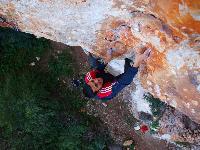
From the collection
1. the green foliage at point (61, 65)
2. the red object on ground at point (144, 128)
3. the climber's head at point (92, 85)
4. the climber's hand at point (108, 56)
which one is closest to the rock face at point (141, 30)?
the climber's hand at point (108, 56)

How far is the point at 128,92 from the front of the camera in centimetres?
904

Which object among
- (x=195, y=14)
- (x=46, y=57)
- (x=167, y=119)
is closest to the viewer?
(x=195, y=14)

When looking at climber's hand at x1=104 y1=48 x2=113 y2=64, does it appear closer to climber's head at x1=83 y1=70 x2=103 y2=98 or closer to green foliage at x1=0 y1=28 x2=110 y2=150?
climber's head at x1=83 y1=70 x2=103 y2=98

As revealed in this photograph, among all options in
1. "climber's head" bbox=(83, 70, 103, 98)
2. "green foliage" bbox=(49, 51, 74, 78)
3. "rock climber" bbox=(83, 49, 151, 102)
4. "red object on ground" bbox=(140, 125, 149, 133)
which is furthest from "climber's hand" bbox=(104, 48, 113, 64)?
"red object on ground" bbox=(140, 125, 149, 133)

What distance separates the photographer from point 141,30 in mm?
5000

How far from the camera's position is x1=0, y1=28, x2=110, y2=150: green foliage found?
8.67 metres

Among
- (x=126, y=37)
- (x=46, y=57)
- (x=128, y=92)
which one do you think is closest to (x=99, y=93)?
(x=126, y=37)

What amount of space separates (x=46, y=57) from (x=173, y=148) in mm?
3820

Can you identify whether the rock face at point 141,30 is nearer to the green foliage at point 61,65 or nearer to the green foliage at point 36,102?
the green foliage at point 36,102

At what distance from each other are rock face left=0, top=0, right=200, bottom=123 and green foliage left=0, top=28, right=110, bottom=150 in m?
2.28

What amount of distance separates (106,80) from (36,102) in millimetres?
2423

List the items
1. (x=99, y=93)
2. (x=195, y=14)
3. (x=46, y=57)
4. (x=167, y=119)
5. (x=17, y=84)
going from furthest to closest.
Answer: (x=46, y=57)
(x=17, y=84)
(x=167, y=119)
(x=99, y=93)
(x=195, y=14)

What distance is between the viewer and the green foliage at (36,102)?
867cm

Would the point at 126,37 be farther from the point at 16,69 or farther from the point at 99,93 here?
the point at 16,69
